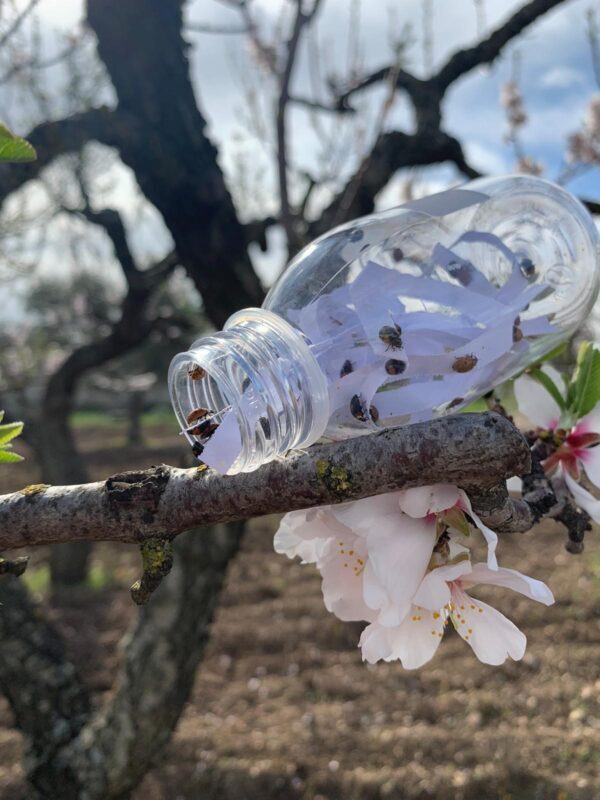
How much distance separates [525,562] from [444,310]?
430 centimetres

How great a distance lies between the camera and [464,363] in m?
0.71

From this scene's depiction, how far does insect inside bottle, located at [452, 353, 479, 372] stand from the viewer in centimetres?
71

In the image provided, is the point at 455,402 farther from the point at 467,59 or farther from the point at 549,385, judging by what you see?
the point at 467,59

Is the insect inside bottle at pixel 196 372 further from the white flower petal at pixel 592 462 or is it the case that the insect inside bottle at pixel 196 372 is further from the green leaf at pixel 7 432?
the white flower petal at pixel 592 462

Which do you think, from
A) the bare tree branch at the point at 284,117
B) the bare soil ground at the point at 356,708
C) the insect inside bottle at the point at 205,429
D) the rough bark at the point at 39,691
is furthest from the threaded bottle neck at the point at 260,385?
the bare soil ground at the point at 356,708

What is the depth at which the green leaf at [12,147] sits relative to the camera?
586 millimetres

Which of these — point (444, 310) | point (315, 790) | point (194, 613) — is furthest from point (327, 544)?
point (315, 790)

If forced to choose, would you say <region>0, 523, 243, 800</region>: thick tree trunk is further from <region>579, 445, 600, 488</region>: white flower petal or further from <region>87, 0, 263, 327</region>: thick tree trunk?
<region>579, 445, 600, 488</region>: white flower petal

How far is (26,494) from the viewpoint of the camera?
2.18 feet

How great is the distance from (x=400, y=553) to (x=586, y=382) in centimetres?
33

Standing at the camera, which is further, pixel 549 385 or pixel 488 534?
pixel 549 385

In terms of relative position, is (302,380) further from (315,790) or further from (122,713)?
(315,790)

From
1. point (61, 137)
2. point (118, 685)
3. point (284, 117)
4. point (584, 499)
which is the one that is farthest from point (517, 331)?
point (61, 137)

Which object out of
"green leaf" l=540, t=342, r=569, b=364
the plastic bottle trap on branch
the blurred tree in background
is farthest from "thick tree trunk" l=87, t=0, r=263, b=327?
"green leaf" l=540, t=342, r=569, b=364
